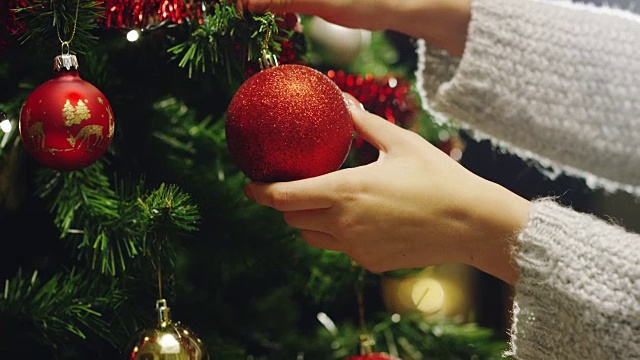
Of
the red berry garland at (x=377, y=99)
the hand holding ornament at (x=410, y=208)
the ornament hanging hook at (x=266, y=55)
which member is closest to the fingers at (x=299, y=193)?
the hand holding ornament at (x=410, y=208)

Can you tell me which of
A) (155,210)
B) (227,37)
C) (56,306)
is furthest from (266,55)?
(56,306)

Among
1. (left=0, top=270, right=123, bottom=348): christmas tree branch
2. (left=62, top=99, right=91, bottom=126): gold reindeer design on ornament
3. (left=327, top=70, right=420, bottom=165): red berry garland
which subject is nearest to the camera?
(left=62, top=99, right=91, bottom=126): gold reindeer design on ornament

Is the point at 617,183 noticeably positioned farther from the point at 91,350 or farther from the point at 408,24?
the point at 91,350

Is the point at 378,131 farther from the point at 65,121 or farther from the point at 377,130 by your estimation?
the point at 65,121

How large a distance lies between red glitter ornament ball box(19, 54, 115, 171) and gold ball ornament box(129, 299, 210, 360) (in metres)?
0.14

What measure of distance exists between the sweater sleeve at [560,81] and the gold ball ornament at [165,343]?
0.39 metres

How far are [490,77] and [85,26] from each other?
16.1 inches

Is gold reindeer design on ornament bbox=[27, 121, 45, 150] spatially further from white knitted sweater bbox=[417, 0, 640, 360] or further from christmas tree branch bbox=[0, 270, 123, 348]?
white knitted sweater bbox=[417, 0, 640, 360]

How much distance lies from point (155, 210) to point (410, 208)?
211mm

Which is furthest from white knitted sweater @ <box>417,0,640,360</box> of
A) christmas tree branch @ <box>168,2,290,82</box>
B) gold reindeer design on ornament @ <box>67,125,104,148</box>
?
gold reindeer design on ornament @ <box>67,125,104,148</box>

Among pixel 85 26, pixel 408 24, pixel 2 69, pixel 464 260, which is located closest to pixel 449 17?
pixel 408 24

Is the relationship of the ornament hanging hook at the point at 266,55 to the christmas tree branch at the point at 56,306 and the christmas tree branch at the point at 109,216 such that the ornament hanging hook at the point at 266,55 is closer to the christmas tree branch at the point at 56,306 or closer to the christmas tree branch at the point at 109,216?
the christmas tree branch at the point at 109,216

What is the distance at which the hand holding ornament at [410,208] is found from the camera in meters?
0.58

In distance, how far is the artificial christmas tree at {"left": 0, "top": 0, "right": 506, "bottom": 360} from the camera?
605mm
